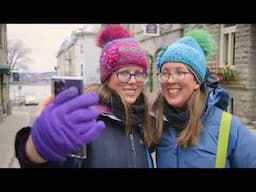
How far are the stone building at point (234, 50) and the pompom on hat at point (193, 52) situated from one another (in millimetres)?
80

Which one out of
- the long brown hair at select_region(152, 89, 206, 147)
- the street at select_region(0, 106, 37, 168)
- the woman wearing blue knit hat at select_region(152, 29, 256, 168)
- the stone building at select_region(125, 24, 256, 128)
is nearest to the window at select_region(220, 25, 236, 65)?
the stone building at select_region(125, 24, 256, 128)

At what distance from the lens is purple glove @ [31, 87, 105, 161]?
1.99 ft

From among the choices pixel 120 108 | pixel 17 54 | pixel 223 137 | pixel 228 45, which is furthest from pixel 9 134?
pixel 228 45

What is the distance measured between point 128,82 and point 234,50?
1.83 feet

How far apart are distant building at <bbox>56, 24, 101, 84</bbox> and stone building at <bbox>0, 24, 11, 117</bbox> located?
0.18 meters

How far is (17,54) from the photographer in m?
0.96

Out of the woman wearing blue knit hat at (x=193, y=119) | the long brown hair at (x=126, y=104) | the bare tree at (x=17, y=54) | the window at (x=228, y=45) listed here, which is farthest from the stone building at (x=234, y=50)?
the bare tree at (x=17, y=54)

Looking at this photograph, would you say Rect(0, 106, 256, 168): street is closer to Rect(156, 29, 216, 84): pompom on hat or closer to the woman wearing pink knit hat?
the woman wearing pink knit hat

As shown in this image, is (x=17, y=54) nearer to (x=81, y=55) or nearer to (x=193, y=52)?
(x=81, y=55)
